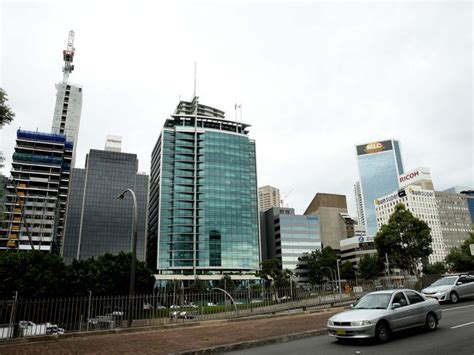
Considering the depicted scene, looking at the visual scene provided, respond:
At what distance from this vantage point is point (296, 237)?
140 m

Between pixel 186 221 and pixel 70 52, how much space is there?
104054 millimetres

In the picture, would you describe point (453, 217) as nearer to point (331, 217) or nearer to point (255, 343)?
point (331, 217)

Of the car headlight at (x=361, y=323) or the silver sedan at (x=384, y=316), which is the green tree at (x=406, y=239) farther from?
the car headlight at (x=361, y=323)

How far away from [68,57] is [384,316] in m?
178

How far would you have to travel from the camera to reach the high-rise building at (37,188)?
375ft

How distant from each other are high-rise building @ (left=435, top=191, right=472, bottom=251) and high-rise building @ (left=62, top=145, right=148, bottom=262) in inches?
5139

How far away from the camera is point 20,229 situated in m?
115

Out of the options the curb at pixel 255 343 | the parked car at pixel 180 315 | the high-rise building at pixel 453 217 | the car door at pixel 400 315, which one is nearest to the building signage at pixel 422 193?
the high-rise building at pixel 453 217

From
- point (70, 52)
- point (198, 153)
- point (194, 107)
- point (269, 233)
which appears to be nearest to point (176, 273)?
point (198, 153)

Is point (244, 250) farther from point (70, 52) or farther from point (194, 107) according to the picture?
point (70, 52)

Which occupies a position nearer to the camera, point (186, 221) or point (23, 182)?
point (186, 221)

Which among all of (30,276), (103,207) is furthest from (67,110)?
(30,276)

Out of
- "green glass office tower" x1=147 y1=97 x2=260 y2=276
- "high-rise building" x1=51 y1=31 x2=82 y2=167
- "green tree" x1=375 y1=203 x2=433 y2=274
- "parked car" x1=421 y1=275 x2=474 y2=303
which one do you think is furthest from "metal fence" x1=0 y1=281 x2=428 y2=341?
"high-rise building" x1=51 y1=31 x2=82 y2=167

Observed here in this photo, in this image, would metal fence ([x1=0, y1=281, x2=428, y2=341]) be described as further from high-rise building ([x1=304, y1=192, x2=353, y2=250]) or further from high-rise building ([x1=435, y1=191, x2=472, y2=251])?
high-rise building ([x1=435, y1=191, x2=472, y2=251])
